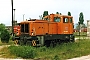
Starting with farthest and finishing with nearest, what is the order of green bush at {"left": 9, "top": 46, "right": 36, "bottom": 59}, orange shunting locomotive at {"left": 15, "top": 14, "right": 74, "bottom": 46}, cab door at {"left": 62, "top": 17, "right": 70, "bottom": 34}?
cab door at {"left": 62, "top": 17, "right": 70, "bottom": 34} < orange shunting locomotive at {"left": 15, "top": 14, "right": 74, "bottom": 46} < green bush at {"left": 9, "top": 46, "right": 36, "bottom": 59}

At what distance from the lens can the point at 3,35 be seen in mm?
28234

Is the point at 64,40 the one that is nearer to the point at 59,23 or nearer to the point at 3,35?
the point at 59,23

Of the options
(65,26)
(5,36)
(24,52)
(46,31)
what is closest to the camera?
(24,52)

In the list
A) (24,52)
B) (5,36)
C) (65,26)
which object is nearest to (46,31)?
(65,26)

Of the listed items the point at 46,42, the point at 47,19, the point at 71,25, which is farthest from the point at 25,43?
the point at 71,25

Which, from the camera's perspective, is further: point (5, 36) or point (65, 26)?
point (5, 36)

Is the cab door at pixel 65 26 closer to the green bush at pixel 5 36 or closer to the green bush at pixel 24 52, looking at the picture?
the green bush at pixel 5 36

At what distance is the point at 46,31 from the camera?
75.2 ft

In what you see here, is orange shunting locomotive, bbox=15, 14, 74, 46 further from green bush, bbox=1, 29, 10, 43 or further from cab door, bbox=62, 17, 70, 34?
green bush, bbox=1, 29, 10, 43

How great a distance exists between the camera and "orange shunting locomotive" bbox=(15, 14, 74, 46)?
21.7 m

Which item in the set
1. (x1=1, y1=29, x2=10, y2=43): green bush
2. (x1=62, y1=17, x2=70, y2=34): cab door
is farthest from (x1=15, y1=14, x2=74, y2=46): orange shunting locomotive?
(x1=1, y1=29, x2=10, y2=43): green bush

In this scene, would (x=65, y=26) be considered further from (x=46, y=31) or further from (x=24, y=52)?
(x=24, y=52)

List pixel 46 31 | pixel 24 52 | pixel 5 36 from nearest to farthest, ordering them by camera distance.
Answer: pixel 24 52 < pixel 46 31 < pixel 5 36

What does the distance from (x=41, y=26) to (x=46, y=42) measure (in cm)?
150
